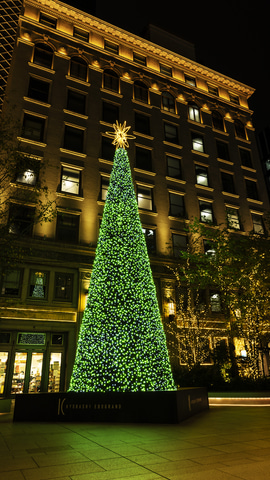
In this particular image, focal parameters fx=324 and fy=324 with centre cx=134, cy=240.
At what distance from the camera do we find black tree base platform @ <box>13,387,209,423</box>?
8.73 meters

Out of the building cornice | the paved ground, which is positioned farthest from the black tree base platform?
the building cornice

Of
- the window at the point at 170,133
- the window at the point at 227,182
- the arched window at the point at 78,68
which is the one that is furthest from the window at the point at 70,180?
the window at the point at 227,182

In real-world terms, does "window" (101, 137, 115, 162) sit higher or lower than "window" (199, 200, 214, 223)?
higher

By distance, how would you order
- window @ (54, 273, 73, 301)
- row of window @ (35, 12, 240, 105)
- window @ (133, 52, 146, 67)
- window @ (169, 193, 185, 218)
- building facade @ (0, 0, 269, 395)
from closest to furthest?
1. building facade @ (0, 0, 269, 395)
2. window @ (54, 273, 73, 301)
3. window @ (169, 193, 185, 218)
4. row of window @ (35, 12, 240, 105)
5. window @ (133, 52, 146, 67)

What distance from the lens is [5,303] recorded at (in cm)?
1655

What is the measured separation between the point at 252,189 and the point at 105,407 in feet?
87.4

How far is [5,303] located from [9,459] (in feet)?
40.3

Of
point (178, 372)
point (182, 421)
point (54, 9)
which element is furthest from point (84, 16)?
point (182, 421)

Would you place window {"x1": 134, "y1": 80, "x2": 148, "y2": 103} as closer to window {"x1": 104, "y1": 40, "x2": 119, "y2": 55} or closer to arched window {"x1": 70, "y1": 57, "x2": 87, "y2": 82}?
window {"x1": 104, "y1": 40, "x2": 119, "y2": 55}

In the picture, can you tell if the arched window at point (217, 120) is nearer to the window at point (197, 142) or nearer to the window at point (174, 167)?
the window at point (197, 142)

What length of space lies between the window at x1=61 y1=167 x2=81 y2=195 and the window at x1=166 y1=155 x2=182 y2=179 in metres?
8.09

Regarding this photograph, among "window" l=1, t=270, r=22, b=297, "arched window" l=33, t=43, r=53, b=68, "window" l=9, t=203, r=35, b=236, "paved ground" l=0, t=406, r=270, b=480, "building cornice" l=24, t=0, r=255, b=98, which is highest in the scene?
"building cornice" l=24, t=0, r=255, b=98

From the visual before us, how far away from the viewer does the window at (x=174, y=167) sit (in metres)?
26.6

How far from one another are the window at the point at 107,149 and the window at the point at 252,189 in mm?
13892
